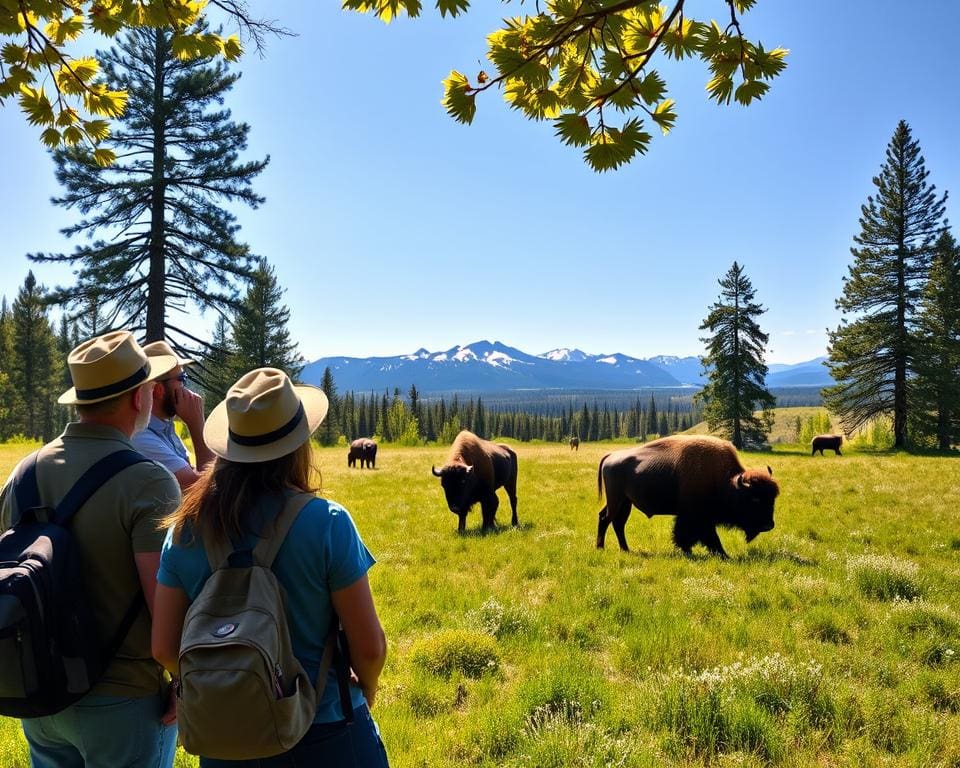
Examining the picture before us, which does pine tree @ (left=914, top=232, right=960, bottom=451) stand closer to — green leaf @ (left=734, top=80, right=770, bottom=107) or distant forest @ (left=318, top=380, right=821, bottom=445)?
green leaf @ (left=734, top=80, right=770, bottom=107)

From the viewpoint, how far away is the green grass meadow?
372cm

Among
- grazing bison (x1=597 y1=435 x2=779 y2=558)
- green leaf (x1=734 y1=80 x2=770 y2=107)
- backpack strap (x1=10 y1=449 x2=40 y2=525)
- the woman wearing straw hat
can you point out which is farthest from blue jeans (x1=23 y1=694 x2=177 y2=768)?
grazing bison (x1=597 y1=435 x2=779 y2=558)

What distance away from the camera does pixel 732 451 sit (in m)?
10.0

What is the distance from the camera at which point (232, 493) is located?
1982 mm

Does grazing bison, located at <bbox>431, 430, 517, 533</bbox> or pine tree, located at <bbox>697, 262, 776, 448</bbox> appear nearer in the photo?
grazing bison, located at <bbox>431, 430, 517, 533</bbox>

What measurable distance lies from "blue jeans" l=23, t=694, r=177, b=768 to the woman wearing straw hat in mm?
427

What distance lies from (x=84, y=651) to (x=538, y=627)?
15.3 ft

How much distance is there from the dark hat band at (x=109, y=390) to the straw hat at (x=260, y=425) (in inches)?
20.9

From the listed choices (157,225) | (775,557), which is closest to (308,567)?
(775,557)

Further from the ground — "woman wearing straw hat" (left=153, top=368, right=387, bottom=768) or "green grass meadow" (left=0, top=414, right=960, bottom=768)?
"woman wearing straw hat" (left=153, top=368, right=387, bottom=768)

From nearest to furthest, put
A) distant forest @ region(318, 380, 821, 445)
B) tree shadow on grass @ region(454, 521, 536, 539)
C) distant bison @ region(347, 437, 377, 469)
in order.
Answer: tree shadow on grass @ region(454, 521, 536, 539), distant bison @ region(347, 437, 377, 469), distant forest @ region(318, 380, 821, 445)

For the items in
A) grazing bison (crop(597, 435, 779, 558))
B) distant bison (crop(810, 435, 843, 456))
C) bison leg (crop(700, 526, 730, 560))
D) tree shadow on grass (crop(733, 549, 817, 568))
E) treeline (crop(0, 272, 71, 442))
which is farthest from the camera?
treeline (crop(0, 272, 71, 442))

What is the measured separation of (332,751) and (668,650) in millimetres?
4140

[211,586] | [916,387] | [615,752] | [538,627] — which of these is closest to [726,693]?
[615,752]
